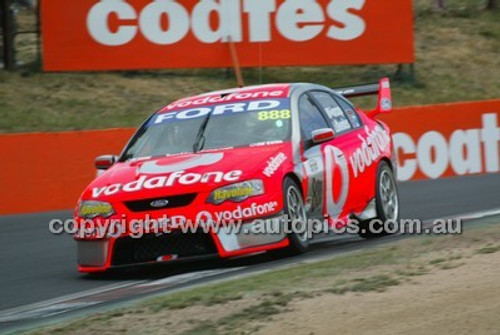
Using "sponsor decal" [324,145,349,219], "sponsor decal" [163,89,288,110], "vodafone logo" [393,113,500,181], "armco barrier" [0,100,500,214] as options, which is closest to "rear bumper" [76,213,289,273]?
"sponsor decal" [324,145,349,219]

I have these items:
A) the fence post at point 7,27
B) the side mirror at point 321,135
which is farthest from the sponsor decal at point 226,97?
the fence post at point 7,27

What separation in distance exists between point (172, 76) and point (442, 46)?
7.65m

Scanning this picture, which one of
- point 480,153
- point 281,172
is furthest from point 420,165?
point 281,172

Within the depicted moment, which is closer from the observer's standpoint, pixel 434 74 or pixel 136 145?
pixel 136 145

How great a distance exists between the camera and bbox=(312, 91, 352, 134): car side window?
36.3 ft

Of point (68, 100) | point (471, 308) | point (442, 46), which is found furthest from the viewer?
point (442, 46)

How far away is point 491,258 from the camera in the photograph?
798 cm

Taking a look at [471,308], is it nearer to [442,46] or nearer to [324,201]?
[324,201]

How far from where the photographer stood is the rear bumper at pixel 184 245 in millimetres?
9148

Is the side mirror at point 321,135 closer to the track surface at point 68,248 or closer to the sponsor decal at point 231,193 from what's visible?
the track surface at point 68,248

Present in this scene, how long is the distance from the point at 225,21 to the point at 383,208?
11.8 meters

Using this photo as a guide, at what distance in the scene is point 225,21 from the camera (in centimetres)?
2261

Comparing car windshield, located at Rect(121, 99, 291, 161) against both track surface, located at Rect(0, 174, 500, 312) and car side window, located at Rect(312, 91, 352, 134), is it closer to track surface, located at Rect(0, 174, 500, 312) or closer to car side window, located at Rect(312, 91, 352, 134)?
car side window, located at Rect(312, 91, 352, 134)

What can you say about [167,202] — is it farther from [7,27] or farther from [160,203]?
[7,27]
